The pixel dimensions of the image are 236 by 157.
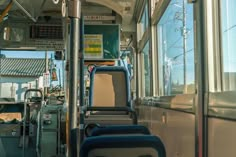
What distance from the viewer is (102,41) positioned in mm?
5777

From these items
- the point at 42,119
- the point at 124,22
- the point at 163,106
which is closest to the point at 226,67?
the point at 163,106

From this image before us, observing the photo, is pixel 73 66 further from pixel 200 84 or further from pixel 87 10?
pixel 87 10

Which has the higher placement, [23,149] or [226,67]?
[226,67]

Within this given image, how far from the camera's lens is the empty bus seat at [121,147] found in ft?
4.86

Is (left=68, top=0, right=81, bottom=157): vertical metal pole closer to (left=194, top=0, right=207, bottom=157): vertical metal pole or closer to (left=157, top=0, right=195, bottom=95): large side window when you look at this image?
(left=194, top=0, right=207, bottom=157): vertical metal pole

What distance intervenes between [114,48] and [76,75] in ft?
13.6

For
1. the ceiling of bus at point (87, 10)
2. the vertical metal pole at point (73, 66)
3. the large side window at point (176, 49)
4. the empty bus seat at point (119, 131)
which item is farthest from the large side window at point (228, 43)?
the ceiling of bus at point (87, 10)

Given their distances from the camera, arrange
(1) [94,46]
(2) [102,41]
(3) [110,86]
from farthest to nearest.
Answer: (2) [102,41] < (1) [94,46] < (3) [110,86]

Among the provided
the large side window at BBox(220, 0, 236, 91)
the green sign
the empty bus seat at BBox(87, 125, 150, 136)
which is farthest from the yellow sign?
the large side window at BBox(220, 0, 236, 91)

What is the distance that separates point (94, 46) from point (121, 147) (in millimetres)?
4284

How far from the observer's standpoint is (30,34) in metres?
6.51

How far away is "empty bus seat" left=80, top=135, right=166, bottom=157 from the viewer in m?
1.48

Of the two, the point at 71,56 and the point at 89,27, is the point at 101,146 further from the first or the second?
the point at 89,27

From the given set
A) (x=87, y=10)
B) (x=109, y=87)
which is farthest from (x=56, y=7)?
(x=109, y=87)
